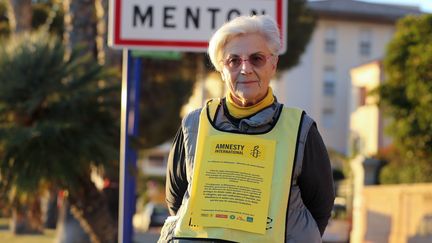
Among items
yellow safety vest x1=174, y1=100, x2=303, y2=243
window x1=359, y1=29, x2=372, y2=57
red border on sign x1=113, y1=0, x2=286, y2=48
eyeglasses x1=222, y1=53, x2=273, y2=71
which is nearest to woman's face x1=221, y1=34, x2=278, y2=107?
eyeglasses x1=222, y1=53, x2=273, y2=71

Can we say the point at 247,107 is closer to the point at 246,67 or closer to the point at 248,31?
the point at 246,67

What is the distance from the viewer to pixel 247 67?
296 centimetres

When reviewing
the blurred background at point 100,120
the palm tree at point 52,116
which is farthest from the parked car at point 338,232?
the palm tree at point 52,116

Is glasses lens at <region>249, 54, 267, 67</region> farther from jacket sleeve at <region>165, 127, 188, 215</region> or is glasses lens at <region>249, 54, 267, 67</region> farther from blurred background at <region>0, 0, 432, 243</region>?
blurred background at <region>0, 0, 432, 243</region>

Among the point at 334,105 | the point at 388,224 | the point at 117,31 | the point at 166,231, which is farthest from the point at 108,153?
the point at 334,105

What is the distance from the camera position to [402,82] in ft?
51.9

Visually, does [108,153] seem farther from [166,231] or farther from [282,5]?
[166,231]

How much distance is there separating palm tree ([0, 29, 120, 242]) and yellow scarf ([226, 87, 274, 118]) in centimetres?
485

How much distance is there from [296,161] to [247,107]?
26 centimetres

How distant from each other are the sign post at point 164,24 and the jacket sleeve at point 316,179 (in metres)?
2.28

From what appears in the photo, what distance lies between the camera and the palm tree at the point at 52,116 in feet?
25.2

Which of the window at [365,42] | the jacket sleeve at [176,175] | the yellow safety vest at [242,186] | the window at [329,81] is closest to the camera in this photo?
the yellow safety vest at [242,186]

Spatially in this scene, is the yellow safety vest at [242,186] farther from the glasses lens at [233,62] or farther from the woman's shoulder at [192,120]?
the glasses lens at [233,62]

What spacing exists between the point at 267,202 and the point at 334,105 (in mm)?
54534
